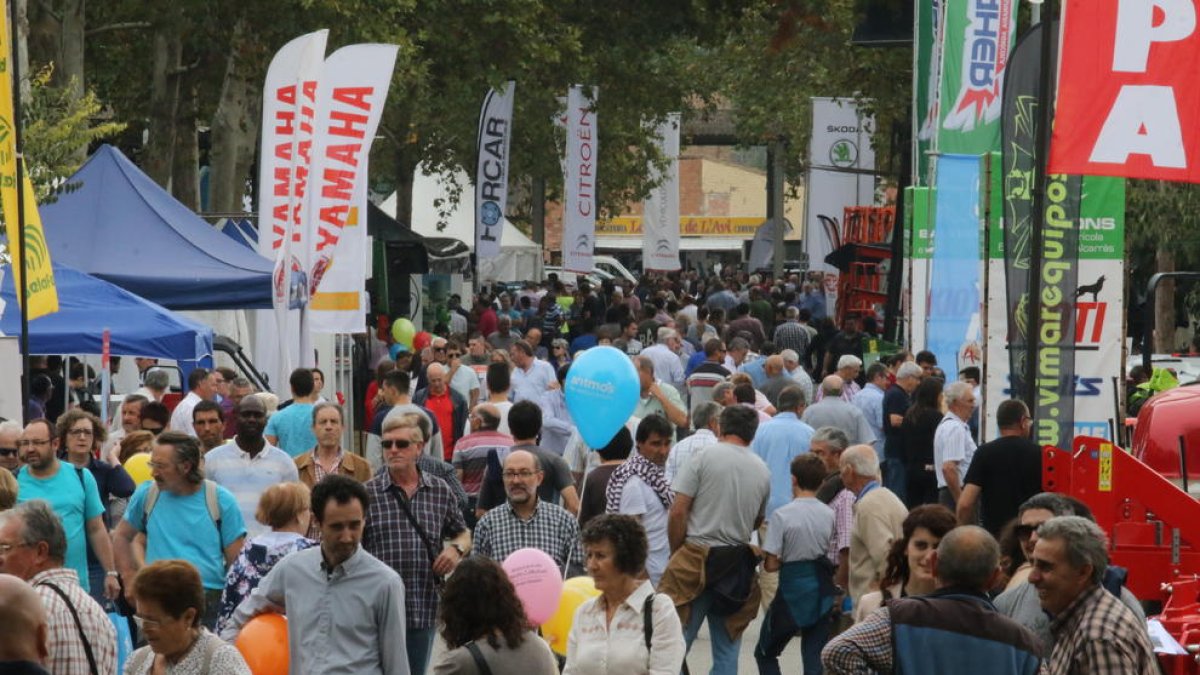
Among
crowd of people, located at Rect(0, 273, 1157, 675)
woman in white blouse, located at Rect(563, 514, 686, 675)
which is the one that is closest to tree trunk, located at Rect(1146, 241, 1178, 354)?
crowd of people, located at Rect(0, 273, 1157, 675)

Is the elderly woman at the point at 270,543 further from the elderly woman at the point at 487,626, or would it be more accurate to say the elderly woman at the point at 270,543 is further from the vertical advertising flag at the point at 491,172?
the vertical advertising flag at the point at 491,172

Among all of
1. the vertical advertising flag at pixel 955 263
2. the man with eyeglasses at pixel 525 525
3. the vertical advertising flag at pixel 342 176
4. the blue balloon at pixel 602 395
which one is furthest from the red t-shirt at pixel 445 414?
the man with eyeglasses at pixel 525 525

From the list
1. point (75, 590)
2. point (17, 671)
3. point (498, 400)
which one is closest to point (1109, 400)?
point (498, 400)

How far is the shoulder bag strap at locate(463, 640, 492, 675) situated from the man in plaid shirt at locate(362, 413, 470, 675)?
9.32 ft

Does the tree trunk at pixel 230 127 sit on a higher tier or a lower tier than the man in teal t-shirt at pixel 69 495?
higher

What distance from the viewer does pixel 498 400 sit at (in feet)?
49.6

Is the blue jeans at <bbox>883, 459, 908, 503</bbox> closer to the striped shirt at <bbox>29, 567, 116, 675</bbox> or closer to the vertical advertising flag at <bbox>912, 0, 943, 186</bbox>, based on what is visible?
the vertical advertising flag at <bbox>912, 0, 943, 186</bbox>

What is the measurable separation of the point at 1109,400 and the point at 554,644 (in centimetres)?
577

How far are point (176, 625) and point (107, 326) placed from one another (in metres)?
10.8

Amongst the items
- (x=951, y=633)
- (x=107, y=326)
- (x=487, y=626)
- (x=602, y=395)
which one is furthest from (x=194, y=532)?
(x=107, y=326)

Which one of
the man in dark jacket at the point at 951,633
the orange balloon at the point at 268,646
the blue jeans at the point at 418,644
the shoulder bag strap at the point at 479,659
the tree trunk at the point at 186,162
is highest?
the tree trunk at the point at 186,162

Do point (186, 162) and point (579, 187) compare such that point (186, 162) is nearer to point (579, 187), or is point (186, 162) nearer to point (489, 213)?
point (489, 213)

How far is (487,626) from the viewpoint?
6.52 meters

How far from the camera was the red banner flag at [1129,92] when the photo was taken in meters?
9.94
